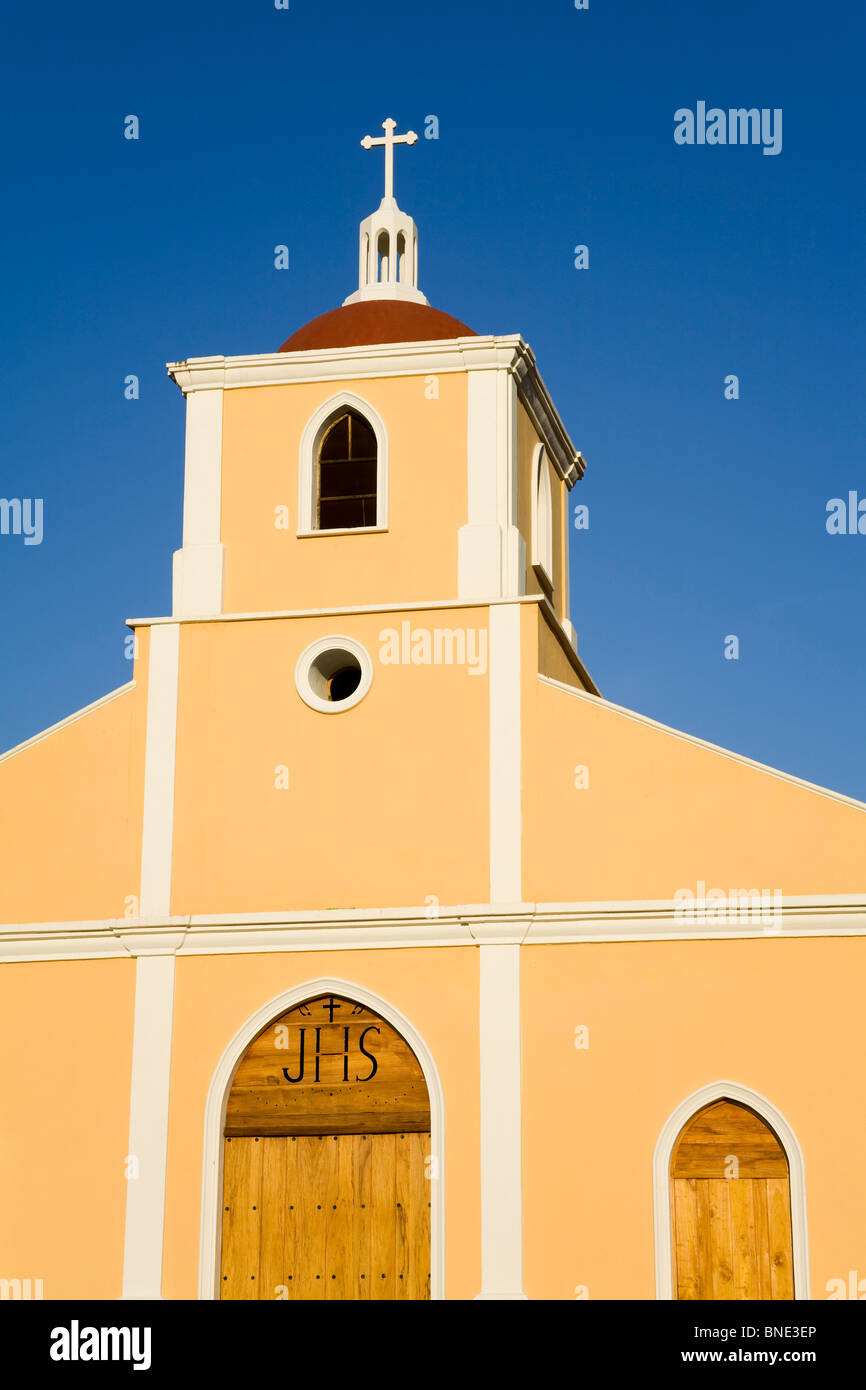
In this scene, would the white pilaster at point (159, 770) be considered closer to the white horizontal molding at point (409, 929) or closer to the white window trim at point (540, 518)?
the white horizontal molding at point (409, 929)

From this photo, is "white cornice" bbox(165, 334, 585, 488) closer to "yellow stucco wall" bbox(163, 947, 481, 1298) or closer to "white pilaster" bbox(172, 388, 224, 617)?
"white pilaster" bbox(172, 388, 224, 617)

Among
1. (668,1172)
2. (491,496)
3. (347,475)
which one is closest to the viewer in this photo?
(668,1172)

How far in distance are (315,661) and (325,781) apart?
4.43ft

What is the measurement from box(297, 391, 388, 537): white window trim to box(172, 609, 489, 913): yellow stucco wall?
46.2 inches

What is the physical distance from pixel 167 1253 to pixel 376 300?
1158cm

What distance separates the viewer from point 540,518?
2436 cm

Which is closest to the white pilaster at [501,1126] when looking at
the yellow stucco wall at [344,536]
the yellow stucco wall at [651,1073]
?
the yellow stucco wall at [651,1073]

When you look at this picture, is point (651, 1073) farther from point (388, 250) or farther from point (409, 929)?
point (388, 250)

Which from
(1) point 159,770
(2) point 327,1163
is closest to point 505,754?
(1) point 159,770

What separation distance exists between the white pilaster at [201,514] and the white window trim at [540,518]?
376 centimetres

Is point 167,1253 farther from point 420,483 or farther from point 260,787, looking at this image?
point 420,483

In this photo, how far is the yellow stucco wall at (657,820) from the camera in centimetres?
1988

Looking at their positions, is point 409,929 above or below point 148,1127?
above
